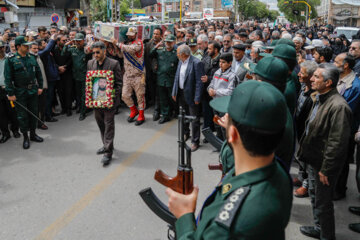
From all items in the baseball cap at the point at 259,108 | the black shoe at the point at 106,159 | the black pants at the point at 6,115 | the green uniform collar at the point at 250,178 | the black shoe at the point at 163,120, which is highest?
the baseball cap at the point at 259,108

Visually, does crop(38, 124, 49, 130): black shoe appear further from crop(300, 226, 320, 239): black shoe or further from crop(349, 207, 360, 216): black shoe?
crop(349, 207, 360, 216): black shoe

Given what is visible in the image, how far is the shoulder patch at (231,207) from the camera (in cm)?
125

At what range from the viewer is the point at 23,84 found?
6121mm

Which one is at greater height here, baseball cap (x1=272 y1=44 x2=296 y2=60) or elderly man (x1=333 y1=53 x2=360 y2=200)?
baseball cap (x1=272 y1=44 x2=296 y2=60)

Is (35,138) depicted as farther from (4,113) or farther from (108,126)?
(108,126)

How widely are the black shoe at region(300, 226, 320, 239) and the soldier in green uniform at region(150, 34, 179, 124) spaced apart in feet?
15.0

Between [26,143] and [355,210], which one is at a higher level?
[26,143]

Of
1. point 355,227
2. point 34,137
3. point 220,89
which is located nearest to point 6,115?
point 34,137

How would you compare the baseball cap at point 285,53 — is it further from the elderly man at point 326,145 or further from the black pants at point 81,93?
the black pants at point 81,93

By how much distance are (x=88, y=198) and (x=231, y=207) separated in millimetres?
3547

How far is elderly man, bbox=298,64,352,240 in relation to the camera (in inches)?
123

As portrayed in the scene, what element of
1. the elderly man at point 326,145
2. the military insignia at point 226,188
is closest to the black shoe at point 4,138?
the elderly man at point 326,145

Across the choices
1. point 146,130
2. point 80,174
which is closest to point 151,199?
point 80,174

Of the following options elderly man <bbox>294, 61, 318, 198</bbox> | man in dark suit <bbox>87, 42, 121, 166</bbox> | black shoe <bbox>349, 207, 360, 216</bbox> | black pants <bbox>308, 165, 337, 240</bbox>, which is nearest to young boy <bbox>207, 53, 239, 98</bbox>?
elderly man <bbox>294, 61, 318, 198</bbox>
